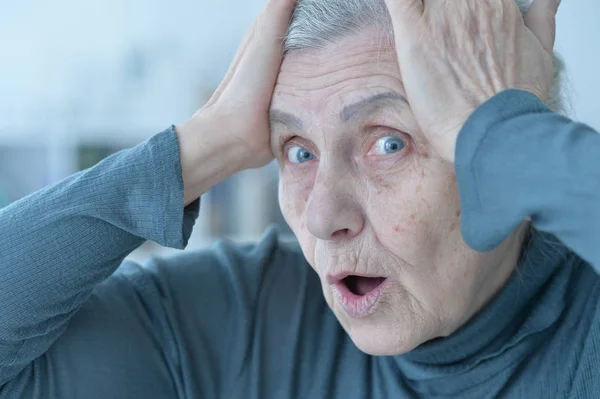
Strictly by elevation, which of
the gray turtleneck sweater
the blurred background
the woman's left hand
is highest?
the woman's left hand

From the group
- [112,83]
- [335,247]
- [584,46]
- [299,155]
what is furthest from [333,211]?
[112,83]

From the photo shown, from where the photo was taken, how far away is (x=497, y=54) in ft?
2.99

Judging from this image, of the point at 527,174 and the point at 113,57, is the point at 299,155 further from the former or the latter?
the point at 113,57

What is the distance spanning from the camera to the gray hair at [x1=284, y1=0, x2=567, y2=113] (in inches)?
39.5

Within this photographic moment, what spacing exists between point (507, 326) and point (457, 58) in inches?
16.9

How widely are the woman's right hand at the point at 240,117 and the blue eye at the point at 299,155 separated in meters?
0.06

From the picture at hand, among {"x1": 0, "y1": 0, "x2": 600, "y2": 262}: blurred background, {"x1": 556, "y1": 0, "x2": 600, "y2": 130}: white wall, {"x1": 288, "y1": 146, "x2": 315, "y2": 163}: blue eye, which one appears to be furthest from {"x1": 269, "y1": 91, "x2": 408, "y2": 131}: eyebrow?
{"x1": 0, "y1": 0, "x2": 600, "y2": 262}: blurred background

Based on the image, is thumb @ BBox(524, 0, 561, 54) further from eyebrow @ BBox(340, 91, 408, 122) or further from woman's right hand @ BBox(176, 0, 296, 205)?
woman's right hand @ BBox(176, 0, 296, 205)

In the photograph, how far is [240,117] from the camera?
1.12 metres

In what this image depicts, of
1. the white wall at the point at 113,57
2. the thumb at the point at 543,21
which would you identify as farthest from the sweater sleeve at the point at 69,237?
the white wall at the point at 113,57

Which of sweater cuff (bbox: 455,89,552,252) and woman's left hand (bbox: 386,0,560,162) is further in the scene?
woman's left hand (bbox: 386,0,560,162)

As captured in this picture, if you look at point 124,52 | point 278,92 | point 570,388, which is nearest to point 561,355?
point 570,388

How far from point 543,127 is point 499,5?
10.3 inches

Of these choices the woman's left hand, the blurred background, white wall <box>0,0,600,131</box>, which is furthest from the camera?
white wall <box>0,0,600,131</box>
